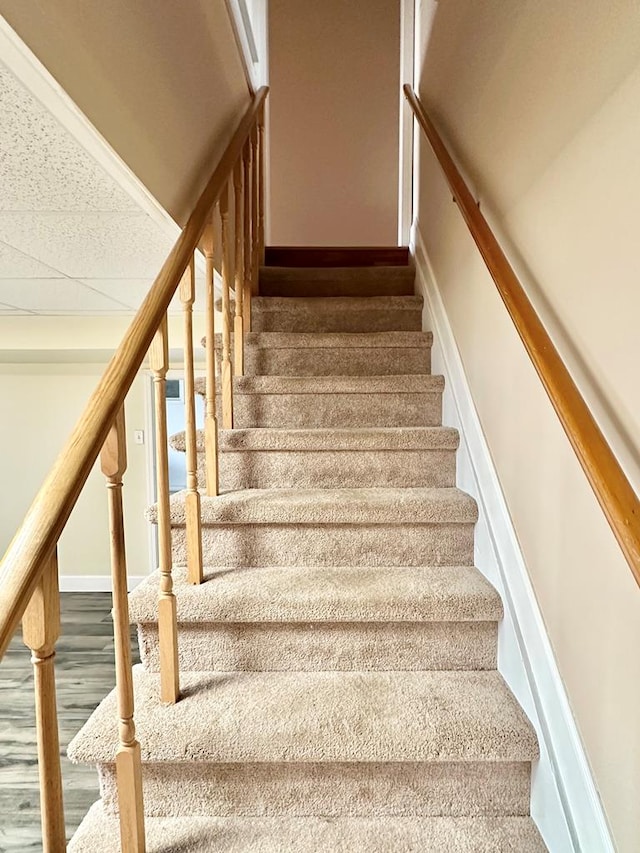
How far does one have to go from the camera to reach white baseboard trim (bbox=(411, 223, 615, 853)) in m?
1.05

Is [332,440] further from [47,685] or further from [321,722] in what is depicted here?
[47,685]

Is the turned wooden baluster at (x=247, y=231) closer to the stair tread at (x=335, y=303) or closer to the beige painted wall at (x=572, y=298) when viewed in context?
the stair tread at (x=335, y=303)

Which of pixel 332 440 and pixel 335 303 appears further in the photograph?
pixel 335 303

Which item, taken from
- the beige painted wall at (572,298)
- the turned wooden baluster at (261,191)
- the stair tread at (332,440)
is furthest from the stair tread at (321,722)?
the turned wooden baluster at (261,191)

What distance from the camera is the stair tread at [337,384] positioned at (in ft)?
6.94

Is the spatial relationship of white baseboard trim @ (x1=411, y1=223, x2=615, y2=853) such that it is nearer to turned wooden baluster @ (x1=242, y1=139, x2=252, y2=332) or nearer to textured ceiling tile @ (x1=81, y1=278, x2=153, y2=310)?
turned wooden baluster @ (x1=242, y1=139, x2=252, y2=332)

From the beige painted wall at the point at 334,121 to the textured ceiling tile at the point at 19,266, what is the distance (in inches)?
100

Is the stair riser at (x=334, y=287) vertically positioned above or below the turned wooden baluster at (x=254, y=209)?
below

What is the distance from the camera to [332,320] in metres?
2.54

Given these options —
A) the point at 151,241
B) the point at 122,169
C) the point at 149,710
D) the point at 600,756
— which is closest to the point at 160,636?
the point at 149,710

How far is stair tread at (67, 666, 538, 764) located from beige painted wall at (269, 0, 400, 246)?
12.4 feet

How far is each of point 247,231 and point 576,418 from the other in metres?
1.87

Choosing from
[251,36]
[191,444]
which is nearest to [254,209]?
[251,36]

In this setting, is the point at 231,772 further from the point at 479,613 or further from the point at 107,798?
the point at 479,613
